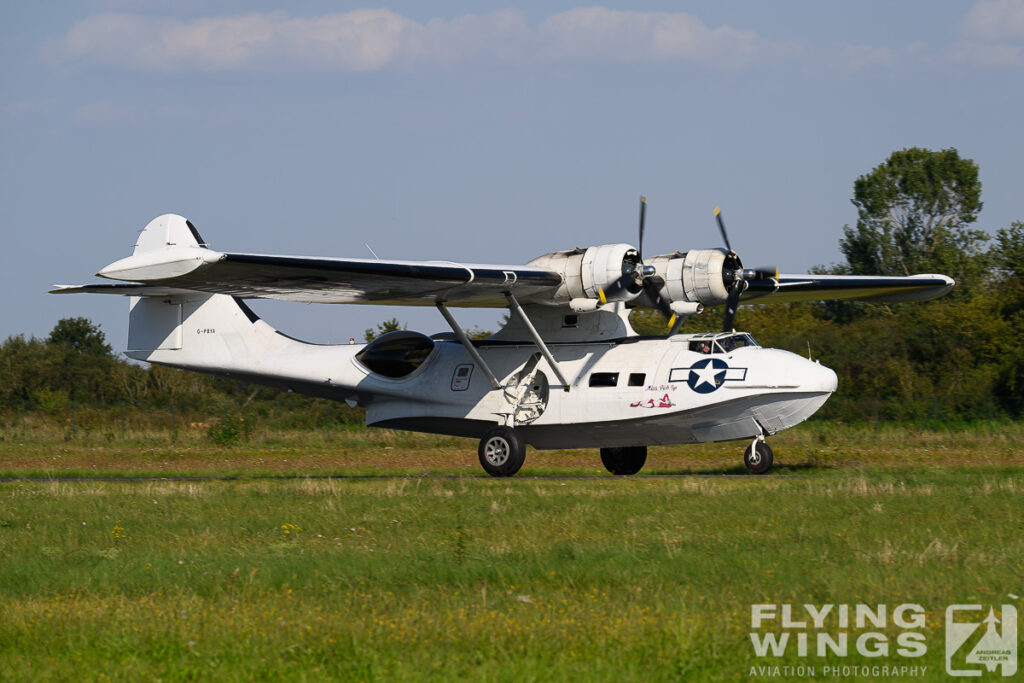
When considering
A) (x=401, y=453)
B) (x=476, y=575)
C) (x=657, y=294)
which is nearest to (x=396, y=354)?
(x=657, y=294)

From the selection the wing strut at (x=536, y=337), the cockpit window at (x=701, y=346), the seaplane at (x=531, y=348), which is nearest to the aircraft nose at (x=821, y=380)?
the seaplane at (x=531, y=348)

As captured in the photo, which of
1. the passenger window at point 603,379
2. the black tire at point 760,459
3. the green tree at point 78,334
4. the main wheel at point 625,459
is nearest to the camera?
the black tire at point 760,459

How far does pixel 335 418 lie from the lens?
154 feet

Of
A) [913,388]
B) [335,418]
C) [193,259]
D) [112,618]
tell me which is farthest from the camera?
[335,418]

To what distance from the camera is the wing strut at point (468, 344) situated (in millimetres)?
23500

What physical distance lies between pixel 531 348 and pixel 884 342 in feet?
80.1

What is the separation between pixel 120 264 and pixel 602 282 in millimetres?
9338

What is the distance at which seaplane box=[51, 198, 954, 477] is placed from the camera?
21.2 m

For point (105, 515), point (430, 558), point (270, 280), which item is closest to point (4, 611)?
point (430, 558)

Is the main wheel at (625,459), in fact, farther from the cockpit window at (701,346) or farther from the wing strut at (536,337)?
the cockpit window at (701,346)

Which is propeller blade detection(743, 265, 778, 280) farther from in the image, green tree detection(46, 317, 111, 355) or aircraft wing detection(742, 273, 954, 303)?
green tree detection(46, 317, 111, 355)

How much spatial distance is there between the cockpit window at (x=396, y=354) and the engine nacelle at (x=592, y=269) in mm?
3762

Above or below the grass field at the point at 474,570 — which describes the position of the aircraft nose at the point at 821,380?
above

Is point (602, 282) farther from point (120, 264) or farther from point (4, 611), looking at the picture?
point (4, 611)
